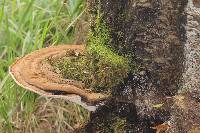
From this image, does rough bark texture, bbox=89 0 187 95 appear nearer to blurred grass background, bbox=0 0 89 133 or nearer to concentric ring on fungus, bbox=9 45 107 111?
concentric ring on fungus, bbox=9 45 107 111

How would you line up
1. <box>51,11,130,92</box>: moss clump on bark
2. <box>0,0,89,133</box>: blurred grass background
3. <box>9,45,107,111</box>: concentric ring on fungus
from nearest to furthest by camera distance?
<box>9,45,107,111</box>: concentric ring on fungus, <box>51,11,130,92</box>: moss clump on bark, <box>0,0,89,133</box>: blurred grass background

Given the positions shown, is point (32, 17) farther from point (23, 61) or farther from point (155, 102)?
point (155, 102)

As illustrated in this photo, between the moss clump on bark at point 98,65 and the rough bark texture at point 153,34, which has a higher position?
the rough bark texture at point 153,34

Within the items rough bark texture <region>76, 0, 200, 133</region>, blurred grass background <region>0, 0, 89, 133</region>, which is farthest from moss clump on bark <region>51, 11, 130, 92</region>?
blurred grass background <region>0, 0, 89, 133</region>

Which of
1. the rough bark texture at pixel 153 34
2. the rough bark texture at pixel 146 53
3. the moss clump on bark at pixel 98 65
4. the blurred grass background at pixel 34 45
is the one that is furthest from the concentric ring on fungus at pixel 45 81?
the blurred grass background at pixel 34 45

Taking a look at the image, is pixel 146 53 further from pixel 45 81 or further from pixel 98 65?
pixel 45 81

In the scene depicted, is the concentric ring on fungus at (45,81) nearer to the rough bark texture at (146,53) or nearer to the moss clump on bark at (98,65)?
the moss clump on bark at (98,65)
